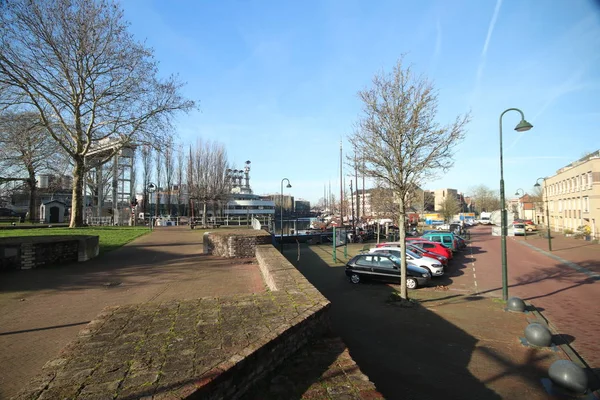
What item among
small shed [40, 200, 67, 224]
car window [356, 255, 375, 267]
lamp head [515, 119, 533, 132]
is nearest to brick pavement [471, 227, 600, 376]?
car window [356, 255, 375, 267]

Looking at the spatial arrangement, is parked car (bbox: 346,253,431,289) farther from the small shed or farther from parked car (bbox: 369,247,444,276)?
the small shed

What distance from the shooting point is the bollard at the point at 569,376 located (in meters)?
5.65

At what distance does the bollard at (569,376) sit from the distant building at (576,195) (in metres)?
37.7

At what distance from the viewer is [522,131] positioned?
1152cm

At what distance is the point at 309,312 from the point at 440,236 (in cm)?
2260

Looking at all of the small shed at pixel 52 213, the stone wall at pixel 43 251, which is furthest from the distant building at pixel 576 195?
the small shed at pixel 52 213

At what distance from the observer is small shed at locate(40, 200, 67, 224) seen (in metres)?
36.8

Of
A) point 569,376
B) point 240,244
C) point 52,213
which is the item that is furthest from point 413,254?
point 52,213

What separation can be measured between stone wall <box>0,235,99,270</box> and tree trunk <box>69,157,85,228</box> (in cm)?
1269

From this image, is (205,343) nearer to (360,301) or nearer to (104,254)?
(360,301)

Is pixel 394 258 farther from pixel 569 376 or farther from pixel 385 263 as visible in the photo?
pixel 569 376

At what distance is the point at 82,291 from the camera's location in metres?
9.20

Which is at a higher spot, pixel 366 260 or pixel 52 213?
pixel 52 213

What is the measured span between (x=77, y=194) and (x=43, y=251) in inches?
587
